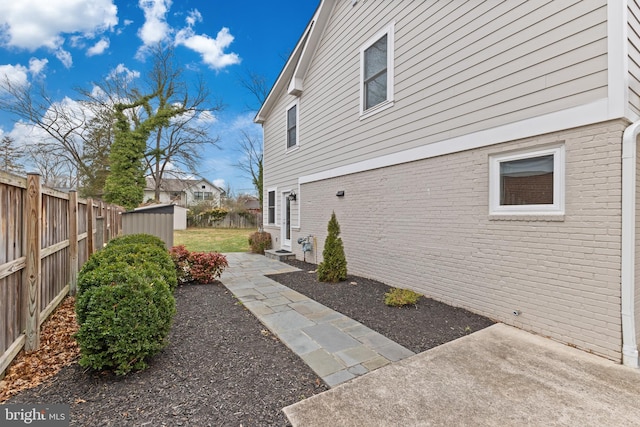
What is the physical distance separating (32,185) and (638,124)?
6052 mm

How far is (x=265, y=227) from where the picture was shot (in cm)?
1217

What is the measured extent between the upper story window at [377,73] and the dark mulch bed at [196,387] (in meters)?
5.10

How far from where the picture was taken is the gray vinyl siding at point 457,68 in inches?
132

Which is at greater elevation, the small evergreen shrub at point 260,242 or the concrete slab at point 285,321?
the small evergreen shrub at point 260,242

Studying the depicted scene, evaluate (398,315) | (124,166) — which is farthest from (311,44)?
(124,166)

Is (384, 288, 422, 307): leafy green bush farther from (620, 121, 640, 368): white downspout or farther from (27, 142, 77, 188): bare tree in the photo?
(27, 142, 77, 188): bare tree

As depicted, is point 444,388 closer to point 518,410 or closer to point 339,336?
point 518,410

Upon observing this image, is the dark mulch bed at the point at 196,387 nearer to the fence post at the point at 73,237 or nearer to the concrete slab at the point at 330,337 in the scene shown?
the concrete slab at the point at 330,337

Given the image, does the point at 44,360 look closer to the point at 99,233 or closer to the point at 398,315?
the point at 398,315

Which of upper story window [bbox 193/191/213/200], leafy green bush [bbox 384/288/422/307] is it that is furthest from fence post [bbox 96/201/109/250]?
upper story window [bbox 193/191/213/200]

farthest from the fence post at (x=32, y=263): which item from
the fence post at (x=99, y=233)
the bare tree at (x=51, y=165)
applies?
the bare tree at (x=51, y=165)

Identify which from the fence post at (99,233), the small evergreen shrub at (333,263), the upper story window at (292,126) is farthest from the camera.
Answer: the upper story window at (292,126)

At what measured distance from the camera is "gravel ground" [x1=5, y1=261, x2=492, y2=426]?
213 cm

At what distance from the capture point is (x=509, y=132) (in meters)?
3.90
